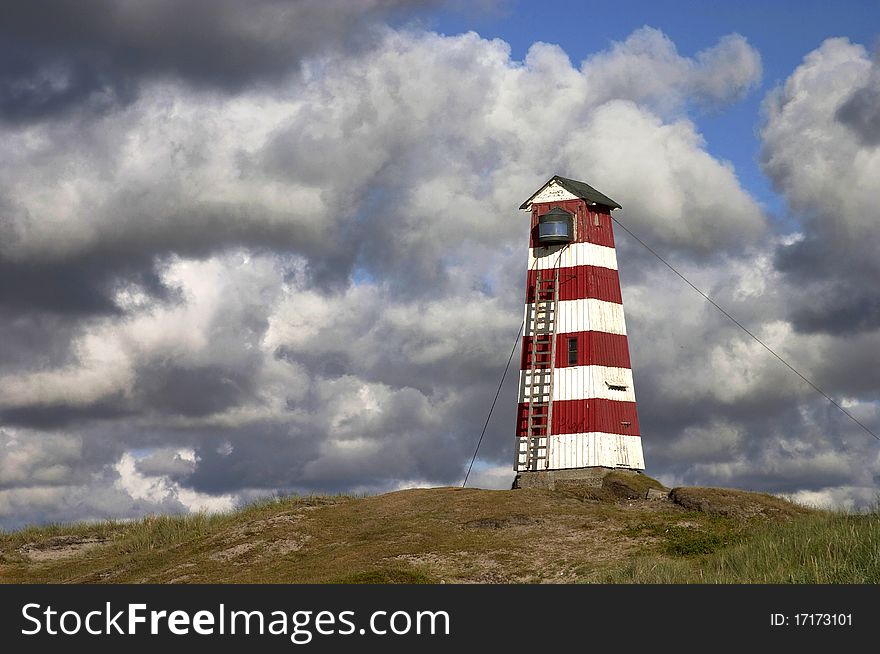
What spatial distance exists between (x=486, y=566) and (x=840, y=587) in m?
12.6

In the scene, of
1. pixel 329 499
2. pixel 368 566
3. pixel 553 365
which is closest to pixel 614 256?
pixel 553 365

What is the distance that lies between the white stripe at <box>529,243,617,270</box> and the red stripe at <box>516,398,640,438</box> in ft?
17.9

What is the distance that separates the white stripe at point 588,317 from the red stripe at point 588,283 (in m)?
0.22

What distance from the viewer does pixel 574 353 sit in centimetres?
4331

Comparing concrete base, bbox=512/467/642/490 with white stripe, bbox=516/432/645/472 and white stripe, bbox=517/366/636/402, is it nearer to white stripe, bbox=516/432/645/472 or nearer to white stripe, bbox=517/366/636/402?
white stripe, bbox=516/432/645/472

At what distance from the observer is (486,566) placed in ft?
106

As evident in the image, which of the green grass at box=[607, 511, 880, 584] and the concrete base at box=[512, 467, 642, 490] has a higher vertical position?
the concrete base at box=[512, 467, 642, 490]

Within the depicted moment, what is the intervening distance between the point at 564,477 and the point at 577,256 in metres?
8.58

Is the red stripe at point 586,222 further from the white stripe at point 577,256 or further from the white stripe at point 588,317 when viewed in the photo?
the white stripe at point 588,317

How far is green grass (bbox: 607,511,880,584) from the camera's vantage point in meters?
23.9

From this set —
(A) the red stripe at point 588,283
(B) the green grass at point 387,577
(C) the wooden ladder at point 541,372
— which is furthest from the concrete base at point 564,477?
(B) the green grass at point 387,577

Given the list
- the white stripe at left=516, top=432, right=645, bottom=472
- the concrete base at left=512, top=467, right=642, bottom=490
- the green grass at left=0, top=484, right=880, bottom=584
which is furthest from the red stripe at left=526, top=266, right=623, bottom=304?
the green grass at left=0, top=484, right=880, bottom=584

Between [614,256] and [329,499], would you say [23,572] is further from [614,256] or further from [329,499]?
[614,256]

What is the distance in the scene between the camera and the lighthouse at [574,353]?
140ft
